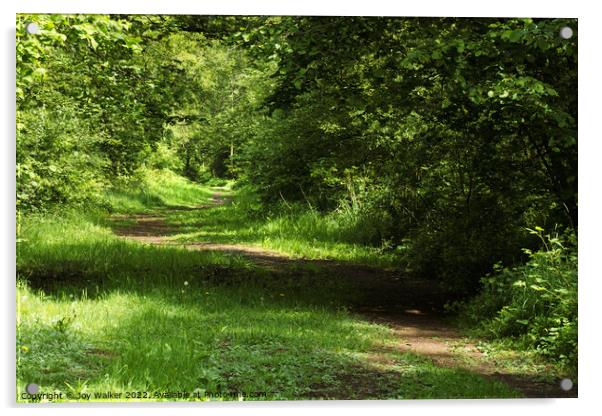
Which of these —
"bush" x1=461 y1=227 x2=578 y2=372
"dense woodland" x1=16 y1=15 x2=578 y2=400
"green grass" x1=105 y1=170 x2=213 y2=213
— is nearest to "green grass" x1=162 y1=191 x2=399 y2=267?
"dense woodland" x1=16 y1=15 x2=578 y2=400

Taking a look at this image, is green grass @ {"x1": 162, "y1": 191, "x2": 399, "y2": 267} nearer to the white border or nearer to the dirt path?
the dirt path

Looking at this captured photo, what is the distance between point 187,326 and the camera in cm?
605

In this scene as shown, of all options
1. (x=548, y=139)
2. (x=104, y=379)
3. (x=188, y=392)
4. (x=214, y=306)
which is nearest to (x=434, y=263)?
(x=548, y=139)

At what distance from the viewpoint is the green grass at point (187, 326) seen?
5523mm

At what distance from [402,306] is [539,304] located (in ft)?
3.96

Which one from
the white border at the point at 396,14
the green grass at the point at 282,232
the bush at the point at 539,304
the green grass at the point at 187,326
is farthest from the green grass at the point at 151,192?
the bush at the point at 539,304

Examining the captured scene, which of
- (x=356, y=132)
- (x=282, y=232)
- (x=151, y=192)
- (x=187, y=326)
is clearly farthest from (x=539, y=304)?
(x=151, y=192)

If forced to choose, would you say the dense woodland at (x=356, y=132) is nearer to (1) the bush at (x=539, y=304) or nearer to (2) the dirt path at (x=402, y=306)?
(1) the bush at (x=539, y=304)

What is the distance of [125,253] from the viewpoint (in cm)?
642

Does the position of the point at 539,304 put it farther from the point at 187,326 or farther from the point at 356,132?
the point at 187,326

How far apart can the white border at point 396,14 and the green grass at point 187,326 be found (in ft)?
0.31

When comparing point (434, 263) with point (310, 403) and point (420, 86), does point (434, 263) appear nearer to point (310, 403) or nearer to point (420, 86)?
point (420, 86)

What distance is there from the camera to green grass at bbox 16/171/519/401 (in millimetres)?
5523

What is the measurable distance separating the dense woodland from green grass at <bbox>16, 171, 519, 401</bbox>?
0.90 ft
